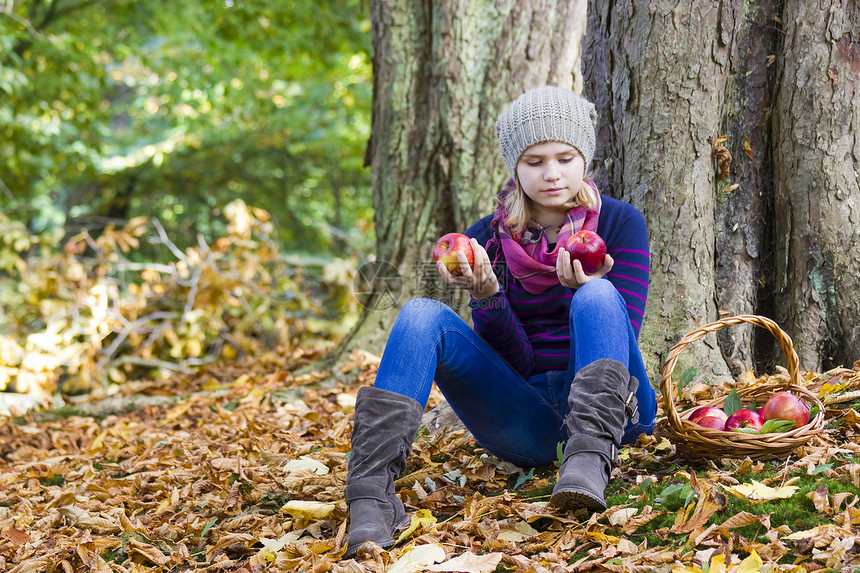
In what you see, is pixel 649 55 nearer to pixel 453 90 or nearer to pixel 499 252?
pixel 499 252

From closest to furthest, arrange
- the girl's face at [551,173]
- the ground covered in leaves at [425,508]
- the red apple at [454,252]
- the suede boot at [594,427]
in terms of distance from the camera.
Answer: the ground covered in leaves at [425,508] < the suede boot at [594,427] < the red apple at [454,252] < the girl's face at [551,173]

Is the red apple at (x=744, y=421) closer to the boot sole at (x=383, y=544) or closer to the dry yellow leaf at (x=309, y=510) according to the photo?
the boot sole at (x=383, y=544)

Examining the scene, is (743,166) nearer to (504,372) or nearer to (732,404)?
(732,404)

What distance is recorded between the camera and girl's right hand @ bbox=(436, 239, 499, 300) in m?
2.33

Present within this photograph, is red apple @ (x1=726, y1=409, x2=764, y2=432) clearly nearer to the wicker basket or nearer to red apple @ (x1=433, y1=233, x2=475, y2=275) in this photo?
the wicker basket

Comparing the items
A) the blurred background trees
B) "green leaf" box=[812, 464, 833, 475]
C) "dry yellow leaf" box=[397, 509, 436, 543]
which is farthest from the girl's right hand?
the blurred background trees

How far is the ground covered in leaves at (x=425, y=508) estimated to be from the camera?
1911mm

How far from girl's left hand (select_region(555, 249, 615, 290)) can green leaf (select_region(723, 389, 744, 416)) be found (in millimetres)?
569

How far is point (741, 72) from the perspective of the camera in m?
3.07

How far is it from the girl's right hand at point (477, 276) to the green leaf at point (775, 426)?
2.90 ft

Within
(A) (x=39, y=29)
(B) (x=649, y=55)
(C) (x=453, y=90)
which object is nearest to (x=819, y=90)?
(B) (x=649, y=55)

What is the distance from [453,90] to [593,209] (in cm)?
211

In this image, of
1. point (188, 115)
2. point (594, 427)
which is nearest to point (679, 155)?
point (594, 427)

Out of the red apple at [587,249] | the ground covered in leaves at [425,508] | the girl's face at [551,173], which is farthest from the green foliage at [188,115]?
the red apple at [587,249]
